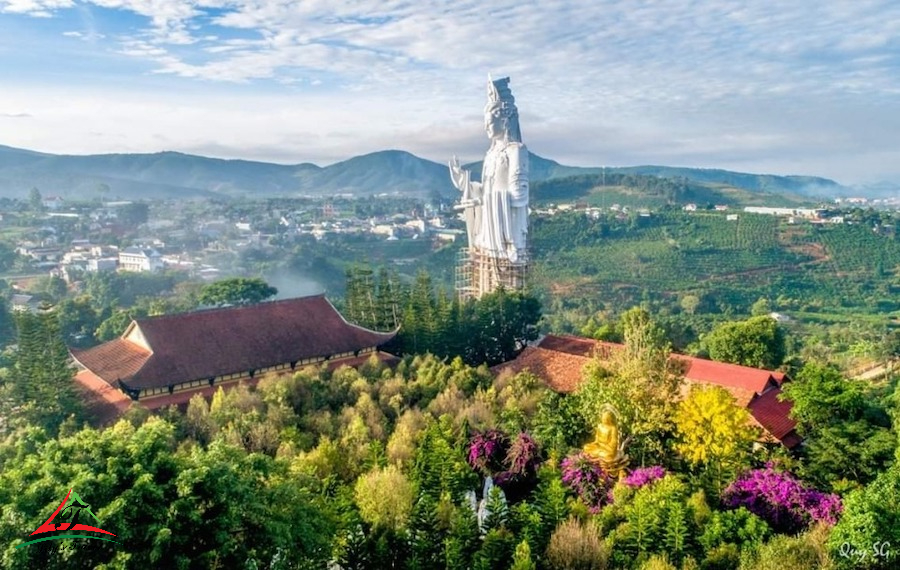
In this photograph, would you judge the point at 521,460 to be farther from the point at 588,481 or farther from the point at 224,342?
the point at 224,342

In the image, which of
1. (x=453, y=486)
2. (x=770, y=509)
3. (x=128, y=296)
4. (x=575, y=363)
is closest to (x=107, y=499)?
(x=453, y=486)

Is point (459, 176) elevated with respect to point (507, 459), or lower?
elevated

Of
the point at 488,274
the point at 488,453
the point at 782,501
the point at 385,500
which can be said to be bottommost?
the point at 488,453

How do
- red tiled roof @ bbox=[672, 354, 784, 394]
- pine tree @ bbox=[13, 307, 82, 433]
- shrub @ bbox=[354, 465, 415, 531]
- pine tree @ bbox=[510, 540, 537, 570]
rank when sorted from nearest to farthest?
pine tree @ bbox=[510, 540, 537, 570] < shrub @ bbox=[354, 465, 415, 531] < pine tree @ bbox=[13, 307, 82, 433] < red tiled roof @ bbox=[672, 354, 784, 394]

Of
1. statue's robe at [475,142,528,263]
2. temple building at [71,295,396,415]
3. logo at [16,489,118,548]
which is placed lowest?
temple building at [71,295,396,415]

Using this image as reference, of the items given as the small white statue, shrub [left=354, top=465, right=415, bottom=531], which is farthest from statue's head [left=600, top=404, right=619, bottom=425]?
the small white statue

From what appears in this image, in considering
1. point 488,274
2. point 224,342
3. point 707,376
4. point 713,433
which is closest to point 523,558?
point 713,433

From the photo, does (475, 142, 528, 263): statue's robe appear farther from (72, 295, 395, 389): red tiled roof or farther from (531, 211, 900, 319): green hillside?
(531, 211, 900, 319): green hillside
